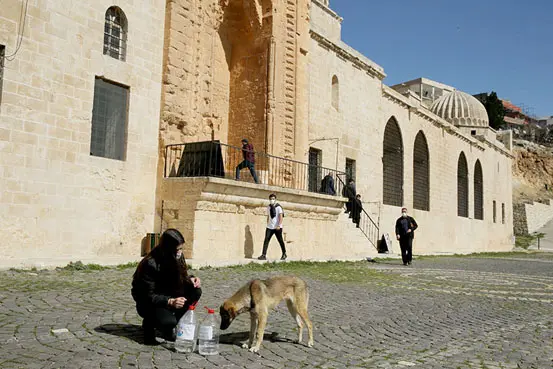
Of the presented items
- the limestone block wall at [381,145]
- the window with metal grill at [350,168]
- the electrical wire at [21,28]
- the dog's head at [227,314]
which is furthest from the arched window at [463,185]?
the dog's head at [227,314]

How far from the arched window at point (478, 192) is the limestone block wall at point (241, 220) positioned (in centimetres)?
2216

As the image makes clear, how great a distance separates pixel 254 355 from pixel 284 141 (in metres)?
12.2

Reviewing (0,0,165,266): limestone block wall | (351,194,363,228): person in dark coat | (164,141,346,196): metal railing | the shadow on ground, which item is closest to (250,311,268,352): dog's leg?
the shadow on ground

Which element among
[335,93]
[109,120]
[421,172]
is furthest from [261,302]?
[421,172]

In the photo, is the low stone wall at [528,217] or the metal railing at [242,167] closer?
the metal railing at [242,167]

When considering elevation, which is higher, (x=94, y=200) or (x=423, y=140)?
(x=423, y=140)

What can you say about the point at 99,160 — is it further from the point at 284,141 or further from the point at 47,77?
the point at 284,141

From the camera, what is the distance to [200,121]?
13.9 metres

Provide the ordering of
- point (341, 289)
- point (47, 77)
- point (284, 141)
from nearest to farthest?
point (341, 289)
point (47, 77)
point (284, 141)

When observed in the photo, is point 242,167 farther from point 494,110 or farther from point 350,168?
point 494,110

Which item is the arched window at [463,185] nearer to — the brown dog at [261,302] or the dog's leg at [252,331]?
the brown dog at [261,302]

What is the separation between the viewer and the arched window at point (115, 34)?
11.3 metres

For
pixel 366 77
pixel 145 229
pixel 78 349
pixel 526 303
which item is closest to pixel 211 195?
pixel 145 229

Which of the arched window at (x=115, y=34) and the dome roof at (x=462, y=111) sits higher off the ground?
the dome roof at (x=462, y=111)
